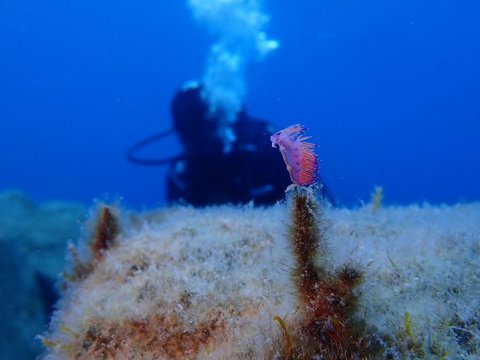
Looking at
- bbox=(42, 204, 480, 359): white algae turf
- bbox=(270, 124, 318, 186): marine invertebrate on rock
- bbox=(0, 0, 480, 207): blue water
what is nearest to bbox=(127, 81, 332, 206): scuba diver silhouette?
bbox=(42, 204, 480, 359): white algae turf

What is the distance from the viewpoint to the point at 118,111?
89438mm

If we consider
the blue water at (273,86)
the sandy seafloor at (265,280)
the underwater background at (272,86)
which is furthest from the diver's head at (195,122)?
the blue water at (273,86)

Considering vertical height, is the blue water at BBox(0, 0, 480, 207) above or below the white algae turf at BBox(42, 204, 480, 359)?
above

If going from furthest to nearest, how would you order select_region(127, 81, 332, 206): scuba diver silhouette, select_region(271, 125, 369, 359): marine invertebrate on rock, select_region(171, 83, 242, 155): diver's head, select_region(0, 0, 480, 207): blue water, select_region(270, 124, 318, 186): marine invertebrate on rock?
select_region(0, 0, 480, 207): blue water → select_region(171, 83, 242, 155): diver's head → select_region(127, 81, 332, 206): scuba diver silhouette → select_region(270, 124, 318, 186): marine invertebrate on rock → select_region(271, 125, 369, 359): marine invertebrate on rock

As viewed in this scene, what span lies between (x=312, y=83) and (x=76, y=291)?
216ft

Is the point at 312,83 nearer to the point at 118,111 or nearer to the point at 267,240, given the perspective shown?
the point at 118,111

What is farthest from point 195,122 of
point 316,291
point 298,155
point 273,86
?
point 273,86

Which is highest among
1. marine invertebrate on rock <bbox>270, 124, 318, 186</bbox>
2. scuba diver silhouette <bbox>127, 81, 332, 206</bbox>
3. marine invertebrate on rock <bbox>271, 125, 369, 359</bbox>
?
scuba diver silhouette <bbox>127, 81, 332, 206</bbox>

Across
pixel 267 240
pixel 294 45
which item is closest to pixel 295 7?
pixel 294 45

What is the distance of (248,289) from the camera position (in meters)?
3.00

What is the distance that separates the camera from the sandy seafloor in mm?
2326

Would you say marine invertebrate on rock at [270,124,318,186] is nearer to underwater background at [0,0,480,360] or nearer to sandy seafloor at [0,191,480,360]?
sandy seafloor at [0,191,480,360]

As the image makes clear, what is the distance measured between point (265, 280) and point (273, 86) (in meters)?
67.7

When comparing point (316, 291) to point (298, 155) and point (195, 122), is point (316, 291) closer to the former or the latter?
point (298, 155)
